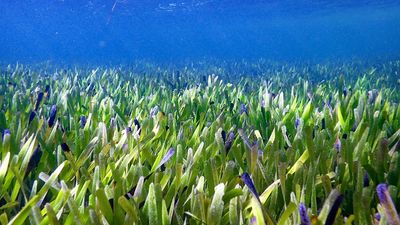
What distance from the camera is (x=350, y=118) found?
2742mm

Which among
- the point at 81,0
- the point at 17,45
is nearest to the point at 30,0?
the point at 81,0

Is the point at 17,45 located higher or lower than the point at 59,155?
higher

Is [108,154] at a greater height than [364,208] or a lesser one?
greater

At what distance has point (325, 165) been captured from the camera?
1.67 metres

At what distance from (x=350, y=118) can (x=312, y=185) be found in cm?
158

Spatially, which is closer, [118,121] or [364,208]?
[364,208]

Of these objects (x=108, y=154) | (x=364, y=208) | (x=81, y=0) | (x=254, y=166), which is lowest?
(x=364, y=208)

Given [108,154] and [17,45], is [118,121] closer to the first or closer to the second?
[108,154]

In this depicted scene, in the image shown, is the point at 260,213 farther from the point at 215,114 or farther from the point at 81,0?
the point at 81,0

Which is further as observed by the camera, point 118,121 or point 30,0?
point 30,0

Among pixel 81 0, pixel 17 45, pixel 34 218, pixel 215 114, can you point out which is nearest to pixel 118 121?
pixel 215 114

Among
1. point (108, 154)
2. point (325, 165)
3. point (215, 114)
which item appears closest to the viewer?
point (325, 165)

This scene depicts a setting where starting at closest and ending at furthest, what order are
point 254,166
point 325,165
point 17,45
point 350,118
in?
1. point 254,166
2. point 325,165
3. point 350,118
4. point 17,45

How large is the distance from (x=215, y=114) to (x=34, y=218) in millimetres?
2163
